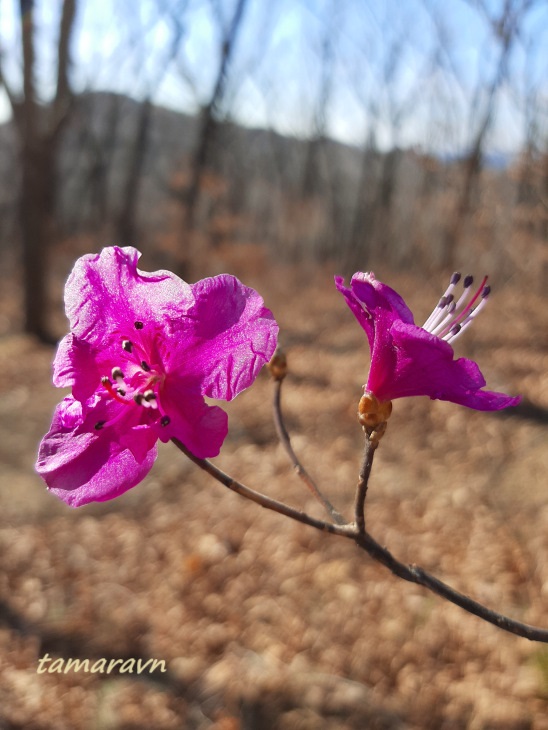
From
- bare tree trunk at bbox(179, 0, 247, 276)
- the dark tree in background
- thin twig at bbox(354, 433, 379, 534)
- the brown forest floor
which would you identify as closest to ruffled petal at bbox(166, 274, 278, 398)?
thin twig at bbox(354, 433, 379, 534)

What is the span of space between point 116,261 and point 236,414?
4.99 meters

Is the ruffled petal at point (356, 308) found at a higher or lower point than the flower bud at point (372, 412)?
higher

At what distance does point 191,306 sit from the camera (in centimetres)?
101

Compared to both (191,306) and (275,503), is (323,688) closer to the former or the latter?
(275,503)

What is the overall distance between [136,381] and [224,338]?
0.58ft

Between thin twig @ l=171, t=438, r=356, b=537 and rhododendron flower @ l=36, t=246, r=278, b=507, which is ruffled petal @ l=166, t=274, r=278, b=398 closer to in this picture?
rhododendron flower @ l=36, t=246, r=278, b=507

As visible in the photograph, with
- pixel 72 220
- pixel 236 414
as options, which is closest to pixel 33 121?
pixel 236 414

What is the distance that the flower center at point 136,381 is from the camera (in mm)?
969

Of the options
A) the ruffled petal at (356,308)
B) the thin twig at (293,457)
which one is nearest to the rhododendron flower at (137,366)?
the ruffled petal at (356,308)

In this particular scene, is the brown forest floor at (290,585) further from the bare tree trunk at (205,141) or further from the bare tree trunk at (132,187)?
the bare tree trunk at (132,187)

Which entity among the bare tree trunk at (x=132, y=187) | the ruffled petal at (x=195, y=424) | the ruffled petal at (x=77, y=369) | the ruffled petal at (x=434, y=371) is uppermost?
the ruffled petal at (x=434, y=371)

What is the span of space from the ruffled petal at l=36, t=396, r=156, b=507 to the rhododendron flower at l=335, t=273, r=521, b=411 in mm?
393

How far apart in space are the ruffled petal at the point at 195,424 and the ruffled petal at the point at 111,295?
14cm
